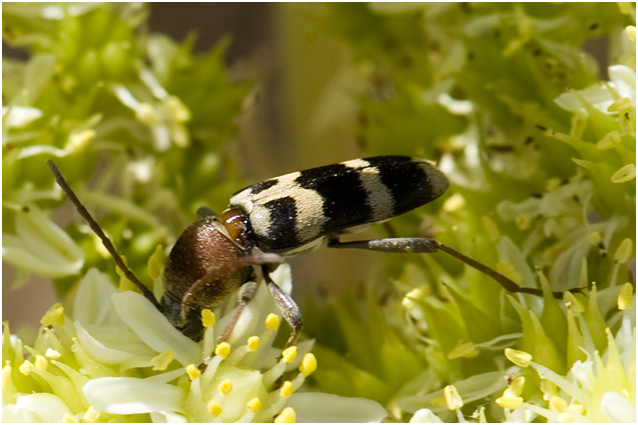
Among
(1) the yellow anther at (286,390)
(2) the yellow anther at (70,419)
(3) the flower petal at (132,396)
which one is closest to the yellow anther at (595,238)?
(1) the yellow anther at (286,390)

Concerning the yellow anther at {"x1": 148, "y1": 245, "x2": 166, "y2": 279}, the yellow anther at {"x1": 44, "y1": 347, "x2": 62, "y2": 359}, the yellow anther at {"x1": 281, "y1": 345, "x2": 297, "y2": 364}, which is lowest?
the yellow anther at {"x1": 281, "y1": 345, "x2": 297, "y2": 364}

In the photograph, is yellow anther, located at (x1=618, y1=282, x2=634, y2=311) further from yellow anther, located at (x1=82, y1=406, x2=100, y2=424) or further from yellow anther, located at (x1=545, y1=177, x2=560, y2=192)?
yellow anther, located at (x1=82, y1=406, x2=100, y2=424)

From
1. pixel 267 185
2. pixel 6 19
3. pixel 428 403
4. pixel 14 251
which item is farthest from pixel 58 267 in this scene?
pixel 428 403

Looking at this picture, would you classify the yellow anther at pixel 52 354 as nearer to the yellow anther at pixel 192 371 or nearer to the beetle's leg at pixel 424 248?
the yellow anther at pixel 192 371

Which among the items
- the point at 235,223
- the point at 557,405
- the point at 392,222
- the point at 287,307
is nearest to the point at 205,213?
the point at 235,223

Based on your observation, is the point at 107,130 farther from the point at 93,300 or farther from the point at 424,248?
the point at 424,248

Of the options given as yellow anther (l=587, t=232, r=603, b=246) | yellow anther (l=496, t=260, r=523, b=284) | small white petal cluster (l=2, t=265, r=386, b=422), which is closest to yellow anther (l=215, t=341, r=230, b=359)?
small white petal cluster (l=2, t=265, r=386, b=422)
